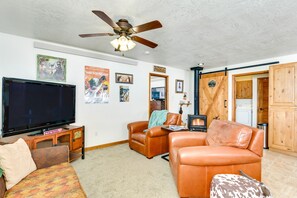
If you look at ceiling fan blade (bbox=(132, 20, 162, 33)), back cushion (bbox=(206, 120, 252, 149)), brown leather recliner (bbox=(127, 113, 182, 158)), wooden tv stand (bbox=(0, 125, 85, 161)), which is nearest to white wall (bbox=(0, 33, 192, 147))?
wooden tv stand (bbox=(0, 125, 85, 161))

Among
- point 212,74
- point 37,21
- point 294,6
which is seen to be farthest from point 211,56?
point 37,21

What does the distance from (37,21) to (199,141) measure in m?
3.08

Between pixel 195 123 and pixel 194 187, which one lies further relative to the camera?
pixel 195 123

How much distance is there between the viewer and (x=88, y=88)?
3438 mm

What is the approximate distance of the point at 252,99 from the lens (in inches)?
204

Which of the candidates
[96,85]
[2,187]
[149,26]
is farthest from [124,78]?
[2,187]

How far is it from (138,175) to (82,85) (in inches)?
89.9

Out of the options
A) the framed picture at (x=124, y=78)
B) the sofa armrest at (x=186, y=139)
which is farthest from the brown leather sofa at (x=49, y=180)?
the framed picture at (x=124, y=78)

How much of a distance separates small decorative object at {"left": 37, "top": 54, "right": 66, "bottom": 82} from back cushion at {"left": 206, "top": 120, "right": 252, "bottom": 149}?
3.08m

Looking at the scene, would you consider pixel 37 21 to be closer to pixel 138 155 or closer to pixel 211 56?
pixel 138 155

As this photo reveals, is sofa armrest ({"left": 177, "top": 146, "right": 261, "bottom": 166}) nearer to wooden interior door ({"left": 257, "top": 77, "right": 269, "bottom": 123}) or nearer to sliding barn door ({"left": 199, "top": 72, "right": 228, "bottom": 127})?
sliding barn door ({"left": 199, "top": 72, "right": 228, "bottom": 127})

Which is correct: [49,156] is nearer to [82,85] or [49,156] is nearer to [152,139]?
[152,139]

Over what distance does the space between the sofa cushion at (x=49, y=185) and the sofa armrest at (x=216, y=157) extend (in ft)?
3.53

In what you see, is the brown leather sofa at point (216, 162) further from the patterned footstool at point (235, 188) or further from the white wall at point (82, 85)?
the white wall at point (82, 85)
